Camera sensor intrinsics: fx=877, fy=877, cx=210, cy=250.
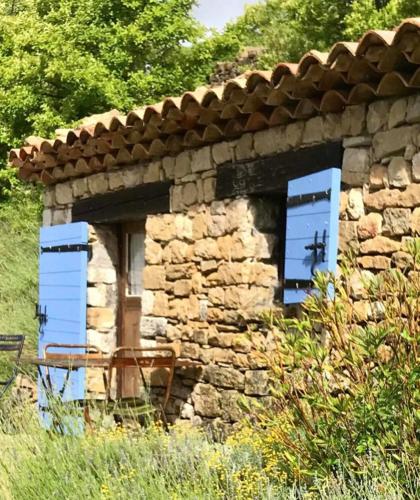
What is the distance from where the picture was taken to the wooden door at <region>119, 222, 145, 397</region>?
7.48 meters

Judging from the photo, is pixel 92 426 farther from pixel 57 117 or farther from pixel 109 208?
pixel 57 117

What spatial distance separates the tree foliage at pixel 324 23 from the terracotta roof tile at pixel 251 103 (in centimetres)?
760

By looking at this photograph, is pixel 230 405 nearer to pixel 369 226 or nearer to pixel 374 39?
pixel 369 226

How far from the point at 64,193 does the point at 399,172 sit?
4.08m

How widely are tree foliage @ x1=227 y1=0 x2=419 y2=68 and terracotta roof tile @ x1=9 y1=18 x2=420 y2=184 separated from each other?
7599mm

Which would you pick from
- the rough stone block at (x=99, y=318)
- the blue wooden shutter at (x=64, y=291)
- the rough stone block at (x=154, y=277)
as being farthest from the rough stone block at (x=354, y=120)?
the rough stone block at (x=99, y=318)

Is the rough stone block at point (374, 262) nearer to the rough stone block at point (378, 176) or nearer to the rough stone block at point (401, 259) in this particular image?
the rough stone block at point (401, 259)

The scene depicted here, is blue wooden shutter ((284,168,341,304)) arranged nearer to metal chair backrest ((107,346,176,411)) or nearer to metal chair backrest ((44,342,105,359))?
metal chair backrest ((107,346,176,411))

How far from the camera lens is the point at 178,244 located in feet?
21.2

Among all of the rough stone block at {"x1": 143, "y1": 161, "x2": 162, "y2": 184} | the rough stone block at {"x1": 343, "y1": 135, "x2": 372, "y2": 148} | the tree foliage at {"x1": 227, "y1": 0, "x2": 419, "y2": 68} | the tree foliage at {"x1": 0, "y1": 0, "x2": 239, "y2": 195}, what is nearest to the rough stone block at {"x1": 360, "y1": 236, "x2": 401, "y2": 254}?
the rough stone block at {"x1": 343, "y1": 135, "x2": 372, "y2": 148}

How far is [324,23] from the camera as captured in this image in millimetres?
15992

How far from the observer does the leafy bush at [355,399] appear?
137 inches

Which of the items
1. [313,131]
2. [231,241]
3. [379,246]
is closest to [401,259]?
[379,246]

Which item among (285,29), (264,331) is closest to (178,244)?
(264,331)
